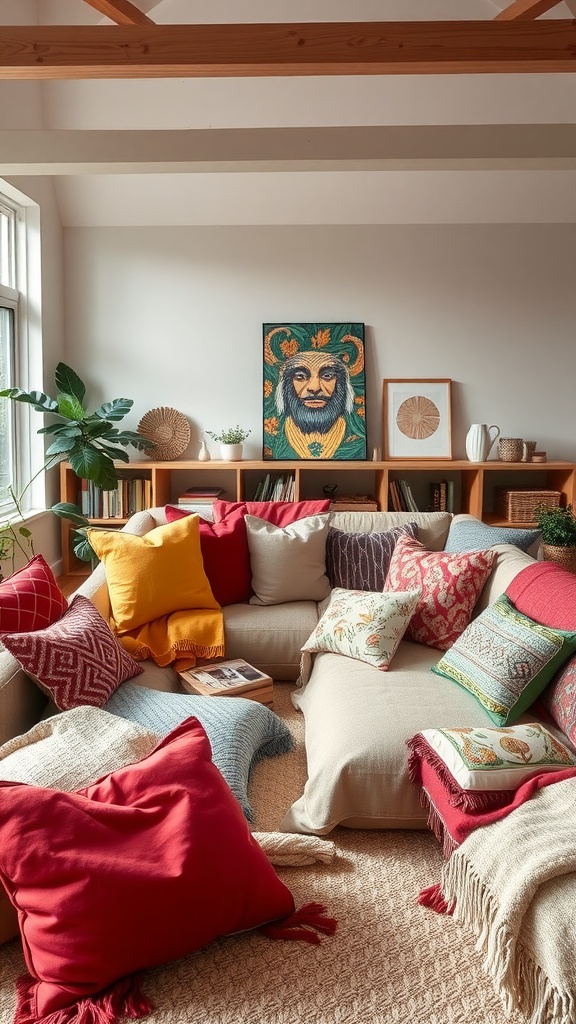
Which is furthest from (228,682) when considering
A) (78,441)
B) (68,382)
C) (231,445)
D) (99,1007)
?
(68,382)

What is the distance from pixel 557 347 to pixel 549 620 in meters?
3.84

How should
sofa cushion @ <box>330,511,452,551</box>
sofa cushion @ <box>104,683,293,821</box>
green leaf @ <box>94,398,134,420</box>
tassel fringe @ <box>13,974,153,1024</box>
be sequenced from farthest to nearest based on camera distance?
green leaf @ <box>94,398,134,420</box>
sofa cushion @ <box>330,511,452,551</box>
sofa cushion @ <box>104,683,293,821</box>
tassel fringe @ <box>13,974,153,1024</box>

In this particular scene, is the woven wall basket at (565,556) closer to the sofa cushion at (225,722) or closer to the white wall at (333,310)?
the white wall at (333,310)

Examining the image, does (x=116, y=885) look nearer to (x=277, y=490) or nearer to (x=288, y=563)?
(x=288, y=563)

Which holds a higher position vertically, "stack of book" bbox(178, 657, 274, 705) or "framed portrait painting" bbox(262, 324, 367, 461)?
"framed portrait painting" bbox(262, 324, 367, 461)

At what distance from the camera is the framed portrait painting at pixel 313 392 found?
5.98 m

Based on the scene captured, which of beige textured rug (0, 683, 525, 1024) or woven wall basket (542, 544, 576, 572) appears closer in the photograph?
beige textured rug (0, 683, 525, 1024)

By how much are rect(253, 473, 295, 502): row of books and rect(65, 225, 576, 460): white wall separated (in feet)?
1.02

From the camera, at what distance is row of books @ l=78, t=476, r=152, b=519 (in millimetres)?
5836

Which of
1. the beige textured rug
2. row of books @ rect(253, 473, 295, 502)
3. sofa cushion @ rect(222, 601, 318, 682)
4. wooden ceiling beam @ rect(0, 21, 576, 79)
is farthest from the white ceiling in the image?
the beige textured rug

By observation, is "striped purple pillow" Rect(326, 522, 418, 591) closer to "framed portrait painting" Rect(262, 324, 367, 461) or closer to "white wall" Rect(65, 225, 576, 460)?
"framed portrait painting" Rect(262, 324, 367, 461)

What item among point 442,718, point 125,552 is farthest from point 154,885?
point 125,552

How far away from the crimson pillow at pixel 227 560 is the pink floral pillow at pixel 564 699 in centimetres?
162

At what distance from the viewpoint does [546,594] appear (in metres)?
2.78
